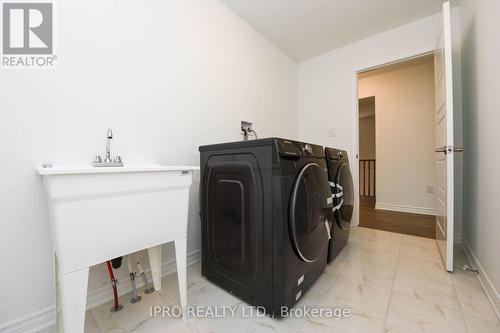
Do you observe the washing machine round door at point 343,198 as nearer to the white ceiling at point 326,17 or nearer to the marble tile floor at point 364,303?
the marble tile floor at point 364,303

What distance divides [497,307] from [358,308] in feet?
2.29

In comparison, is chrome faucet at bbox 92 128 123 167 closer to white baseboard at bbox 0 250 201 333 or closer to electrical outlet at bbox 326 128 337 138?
white baseboard at bbox 0 250 201 333

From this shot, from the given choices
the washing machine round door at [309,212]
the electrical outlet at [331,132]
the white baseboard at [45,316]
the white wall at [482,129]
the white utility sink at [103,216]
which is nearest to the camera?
the white utility sink at [103,216]

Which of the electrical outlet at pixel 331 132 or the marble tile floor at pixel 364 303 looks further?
the electrical outlet at pixel 331 132

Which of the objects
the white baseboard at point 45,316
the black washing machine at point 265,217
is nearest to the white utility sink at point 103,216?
the white baseboard at point 45,316

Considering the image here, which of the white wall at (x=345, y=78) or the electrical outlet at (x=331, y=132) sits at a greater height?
Answer: the white wall at (x=345, y=78)

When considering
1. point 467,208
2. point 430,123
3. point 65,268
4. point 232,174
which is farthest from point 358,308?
point 430,123

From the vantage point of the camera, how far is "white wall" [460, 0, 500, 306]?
1.18 m

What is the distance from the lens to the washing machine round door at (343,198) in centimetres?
162

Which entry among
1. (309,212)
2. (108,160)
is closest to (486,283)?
(309,212)

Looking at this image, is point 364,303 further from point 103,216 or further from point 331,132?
point 331,132

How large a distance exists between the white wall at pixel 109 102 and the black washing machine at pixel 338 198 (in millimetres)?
968

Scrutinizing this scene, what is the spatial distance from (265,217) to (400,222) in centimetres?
263

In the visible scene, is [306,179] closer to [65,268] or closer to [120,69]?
[65,268]
